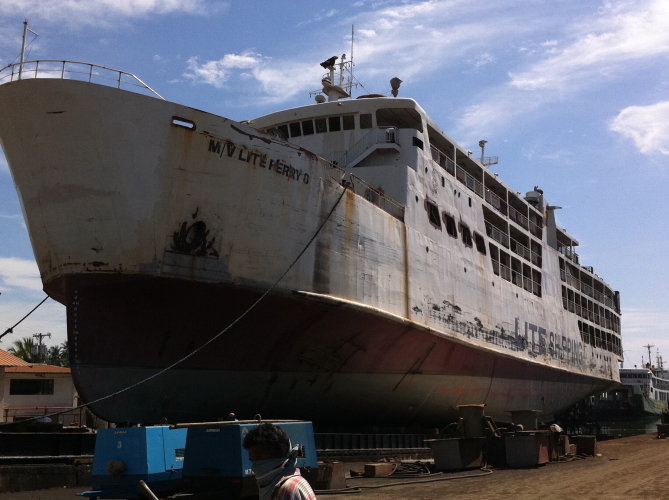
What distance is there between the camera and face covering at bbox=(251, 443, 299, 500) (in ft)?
11.3

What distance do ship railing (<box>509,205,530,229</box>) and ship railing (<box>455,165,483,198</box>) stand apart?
3148 mm

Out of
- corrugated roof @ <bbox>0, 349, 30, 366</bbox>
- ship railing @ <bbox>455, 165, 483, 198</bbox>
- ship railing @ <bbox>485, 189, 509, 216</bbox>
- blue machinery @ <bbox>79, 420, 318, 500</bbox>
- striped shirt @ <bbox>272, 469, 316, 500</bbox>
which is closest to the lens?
striped shirt @ <bbox>272, 469, 316, 500</bbox>

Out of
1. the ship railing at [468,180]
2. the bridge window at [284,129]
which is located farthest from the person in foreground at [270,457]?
the ship railing at [468,180]

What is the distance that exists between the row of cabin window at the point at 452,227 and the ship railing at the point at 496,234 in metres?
1.29

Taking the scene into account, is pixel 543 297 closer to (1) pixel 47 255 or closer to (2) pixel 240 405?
(2) pixel 240 405

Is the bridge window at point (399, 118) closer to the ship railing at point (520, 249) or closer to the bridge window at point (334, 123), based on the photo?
the bridge window at point (334, 123)

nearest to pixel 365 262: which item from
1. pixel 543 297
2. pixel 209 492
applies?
pixel 209 492

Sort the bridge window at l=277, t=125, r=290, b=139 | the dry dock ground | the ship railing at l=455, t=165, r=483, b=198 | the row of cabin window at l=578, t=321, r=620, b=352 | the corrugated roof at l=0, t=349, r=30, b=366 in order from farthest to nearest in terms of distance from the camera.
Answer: the row of cabin window at l=578, t=321, r=620, b=352 < the corrugated roof at l=0, t=349, r=30, b=366 < the ship railing at l=455, t=165, r=483, b=198 < the bridge window at l=277, t=125, r=290, b=139 < the dry dock ground

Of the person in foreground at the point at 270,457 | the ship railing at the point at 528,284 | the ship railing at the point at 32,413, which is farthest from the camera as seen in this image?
the ship railing at the point at 528,284

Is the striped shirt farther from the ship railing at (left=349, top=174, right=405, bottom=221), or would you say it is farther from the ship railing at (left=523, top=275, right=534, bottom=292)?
the ship railing at (left=523, top=275, right=534, bottom=292)

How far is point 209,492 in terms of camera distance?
24.4ft

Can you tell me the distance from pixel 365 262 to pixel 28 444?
303 inches

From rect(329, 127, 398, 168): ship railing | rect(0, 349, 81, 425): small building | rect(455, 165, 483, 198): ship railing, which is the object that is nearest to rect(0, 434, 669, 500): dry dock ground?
rect(329, 127, 398, 168): ship railing

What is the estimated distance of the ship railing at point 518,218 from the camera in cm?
2683
